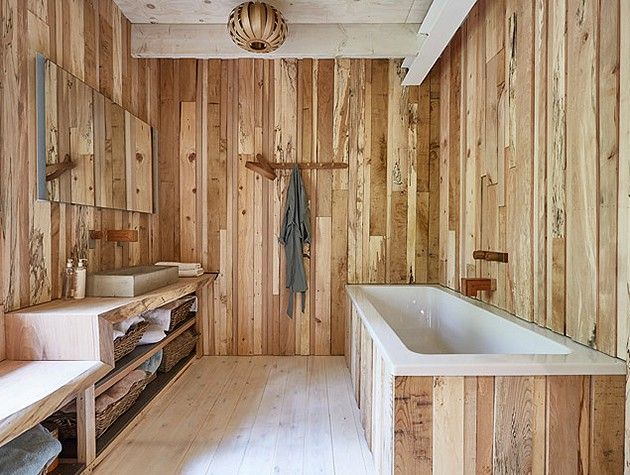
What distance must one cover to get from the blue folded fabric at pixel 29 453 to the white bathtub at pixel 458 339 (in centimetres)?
127

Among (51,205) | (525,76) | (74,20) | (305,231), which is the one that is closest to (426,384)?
(525,76)

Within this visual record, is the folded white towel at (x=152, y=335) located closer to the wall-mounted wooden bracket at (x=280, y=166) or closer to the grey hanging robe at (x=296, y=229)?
the grey hanging robe at (x=296, y=229)

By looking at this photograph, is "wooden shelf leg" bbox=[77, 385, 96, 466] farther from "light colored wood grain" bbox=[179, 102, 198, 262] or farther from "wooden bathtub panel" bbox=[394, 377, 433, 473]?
"light colored wood grain" bbox=[179, 102, 198, 262]

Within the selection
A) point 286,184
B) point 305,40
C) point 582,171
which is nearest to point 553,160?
point 582,171

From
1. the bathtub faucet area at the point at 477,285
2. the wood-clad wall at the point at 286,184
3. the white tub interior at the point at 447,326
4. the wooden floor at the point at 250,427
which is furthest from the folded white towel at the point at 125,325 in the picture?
the bathtub faucet area at the point at 477,285

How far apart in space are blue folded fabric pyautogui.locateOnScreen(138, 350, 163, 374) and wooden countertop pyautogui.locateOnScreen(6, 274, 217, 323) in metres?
0.43

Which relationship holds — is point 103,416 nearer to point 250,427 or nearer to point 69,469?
point 69,469

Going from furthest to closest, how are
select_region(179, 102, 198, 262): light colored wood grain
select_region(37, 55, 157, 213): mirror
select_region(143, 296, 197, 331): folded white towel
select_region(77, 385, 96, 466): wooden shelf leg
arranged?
1. select_region(179, 102, 198, 262): light colored wood grain
2. select_region(143, 296, 197, 331): folded white towel
3. select_region(37, 55, 157, 213): mirror
4. select_region(77, 385, 96, 466): wooden shelf leg

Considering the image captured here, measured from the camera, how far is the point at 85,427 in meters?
1.78

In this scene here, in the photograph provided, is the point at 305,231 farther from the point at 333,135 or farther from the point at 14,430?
the point at 14,430

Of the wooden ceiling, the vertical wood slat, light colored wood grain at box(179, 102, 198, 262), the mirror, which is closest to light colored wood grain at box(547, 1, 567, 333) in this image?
the vertical wood slat

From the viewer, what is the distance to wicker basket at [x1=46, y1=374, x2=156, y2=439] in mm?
1820

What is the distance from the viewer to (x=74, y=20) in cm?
220

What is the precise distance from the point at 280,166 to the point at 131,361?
5.92 feet
